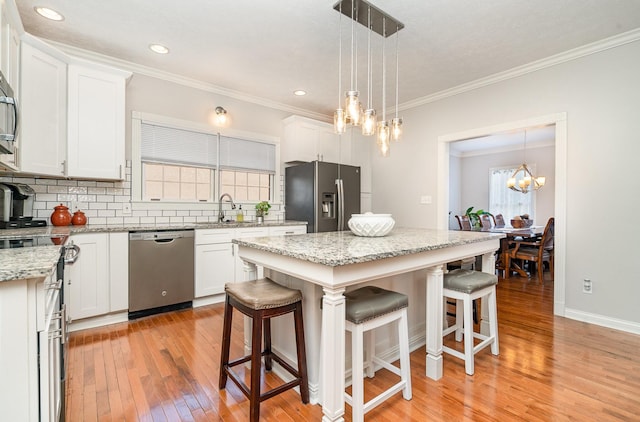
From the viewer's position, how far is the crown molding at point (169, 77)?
9.84 ft

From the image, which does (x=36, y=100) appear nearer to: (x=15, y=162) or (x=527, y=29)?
(x=15, y=162)

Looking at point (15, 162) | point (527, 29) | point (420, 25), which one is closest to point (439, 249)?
point (420, 25)

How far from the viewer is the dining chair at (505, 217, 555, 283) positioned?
178 inches

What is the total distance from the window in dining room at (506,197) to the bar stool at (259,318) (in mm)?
7602

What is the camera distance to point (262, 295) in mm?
1593

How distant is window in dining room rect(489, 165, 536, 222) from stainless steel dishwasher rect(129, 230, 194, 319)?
755 cm

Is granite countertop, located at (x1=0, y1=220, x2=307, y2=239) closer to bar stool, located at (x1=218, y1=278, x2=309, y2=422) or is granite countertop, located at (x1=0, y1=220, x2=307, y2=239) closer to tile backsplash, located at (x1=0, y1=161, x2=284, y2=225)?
tile backsplash, located at (x1=0, y1=161, x2=284, y2=225)

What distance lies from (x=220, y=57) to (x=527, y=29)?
2.84m

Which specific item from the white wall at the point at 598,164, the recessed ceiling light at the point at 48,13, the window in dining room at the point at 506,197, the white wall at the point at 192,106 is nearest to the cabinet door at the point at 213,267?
the white wall at the point at 192,106

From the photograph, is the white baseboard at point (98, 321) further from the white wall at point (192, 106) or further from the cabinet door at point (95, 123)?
the white wall at point (192, 106)

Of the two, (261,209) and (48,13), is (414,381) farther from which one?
(48,13)

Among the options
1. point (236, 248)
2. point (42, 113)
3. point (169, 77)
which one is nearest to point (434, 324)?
point (236, 248)

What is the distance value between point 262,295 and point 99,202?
2563 mm

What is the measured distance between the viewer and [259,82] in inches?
148
